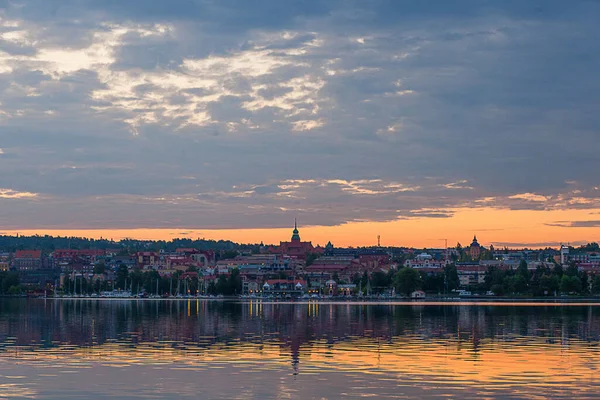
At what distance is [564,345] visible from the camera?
146 ft

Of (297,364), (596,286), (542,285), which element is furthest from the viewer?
(596,286)

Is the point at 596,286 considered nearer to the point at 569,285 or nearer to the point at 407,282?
the point at 569,285

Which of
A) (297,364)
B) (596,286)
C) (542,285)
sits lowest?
(297,364)

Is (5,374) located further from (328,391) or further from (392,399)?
(392,399)

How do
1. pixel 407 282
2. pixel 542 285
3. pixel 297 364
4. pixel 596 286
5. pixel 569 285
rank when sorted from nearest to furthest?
pixel 297 364, pixel 569 285, pixel 542 285, pixel 407 282, pixel 596 286

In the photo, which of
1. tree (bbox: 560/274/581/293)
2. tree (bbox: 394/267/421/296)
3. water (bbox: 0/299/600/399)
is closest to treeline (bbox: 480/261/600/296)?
tree (bbox: 560/274/581/293)

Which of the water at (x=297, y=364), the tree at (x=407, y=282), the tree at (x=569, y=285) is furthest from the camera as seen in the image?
the tree at (x=407, y=282)

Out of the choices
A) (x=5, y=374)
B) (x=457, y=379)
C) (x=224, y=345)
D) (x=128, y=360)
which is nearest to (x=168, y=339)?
(x=224, y=345)

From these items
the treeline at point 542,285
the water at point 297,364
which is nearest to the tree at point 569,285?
the treeline at point 542,285

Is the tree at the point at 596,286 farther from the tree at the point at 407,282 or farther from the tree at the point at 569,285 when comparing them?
the tree at the point at 407,282

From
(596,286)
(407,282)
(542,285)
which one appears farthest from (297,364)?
(596,286)

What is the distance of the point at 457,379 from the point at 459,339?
702 inches

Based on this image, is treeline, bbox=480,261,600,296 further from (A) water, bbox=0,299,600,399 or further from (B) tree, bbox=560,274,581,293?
(A) water, bbox=0,299,600,399

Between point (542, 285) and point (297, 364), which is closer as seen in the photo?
point (297, 364)
